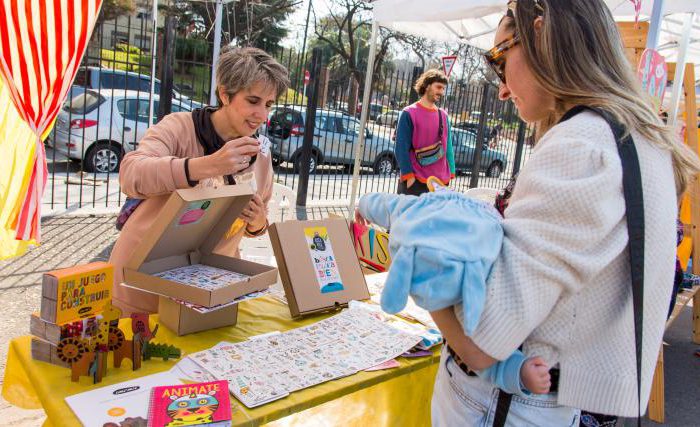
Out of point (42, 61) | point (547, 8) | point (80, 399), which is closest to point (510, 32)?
point (547, 8)

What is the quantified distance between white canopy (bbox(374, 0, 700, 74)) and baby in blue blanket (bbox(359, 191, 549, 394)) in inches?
138

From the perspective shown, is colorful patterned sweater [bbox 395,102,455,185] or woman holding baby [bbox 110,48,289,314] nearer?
woman holding baby [bbox 110,48,289,314]

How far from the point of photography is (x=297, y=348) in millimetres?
1690

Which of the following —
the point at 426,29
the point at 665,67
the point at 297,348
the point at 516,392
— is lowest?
the point at 297,348

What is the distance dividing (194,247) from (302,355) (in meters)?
0.59

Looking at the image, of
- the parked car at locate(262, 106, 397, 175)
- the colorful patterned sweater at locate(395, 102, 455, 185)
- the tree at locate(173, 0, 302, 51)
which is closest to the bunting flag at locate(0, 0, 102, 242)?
the colorful patterned sweater at locate(395, 102, 455, 185)

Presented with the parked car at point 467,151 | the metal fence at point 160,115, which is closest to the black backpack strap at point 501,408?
the metal fence at point 160,115

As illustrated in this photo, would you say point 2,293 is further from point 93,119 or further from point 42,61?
point 93,119

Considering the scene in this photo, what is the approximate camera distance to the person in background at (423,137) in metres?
5.16

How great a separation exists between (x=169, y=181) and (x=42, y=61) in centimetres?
211

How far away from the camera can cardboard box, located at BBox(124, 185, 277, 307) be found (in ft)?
5.12

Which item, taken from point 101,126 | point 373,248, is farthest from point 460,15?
point 101,126

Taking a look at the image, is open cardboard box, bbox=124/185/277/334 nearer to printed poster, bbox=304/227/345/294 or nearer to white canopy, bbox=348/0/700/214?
printed poster, bbox=304/227/345/294

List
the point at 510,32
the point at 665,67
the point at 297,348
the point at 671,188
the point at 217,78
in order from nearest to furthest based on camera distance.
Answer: the point at 671,188 → the point at 510,32 → the point at 297,348 → the point at 217,78 → the point at 665,67
